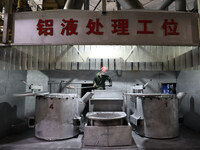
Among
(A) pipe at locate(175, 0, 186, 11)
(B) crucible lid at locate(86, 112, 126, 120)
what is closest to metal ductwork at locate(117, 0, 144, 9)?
(A) pipe at locate(175, 0, 186, 11)

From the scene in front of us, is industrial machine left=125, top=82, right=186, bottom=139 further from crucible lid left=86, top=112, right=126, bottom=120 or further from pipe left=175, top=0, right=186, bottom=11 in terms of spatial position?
pipe left=175, top=0, right=186, bottom=11

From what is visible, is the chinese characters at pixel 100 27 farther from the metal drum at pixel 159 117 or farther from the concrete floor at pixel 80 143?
the concrete floor at pixel 80 143

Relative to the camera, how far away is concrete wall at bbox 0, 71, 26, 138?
5.88 m

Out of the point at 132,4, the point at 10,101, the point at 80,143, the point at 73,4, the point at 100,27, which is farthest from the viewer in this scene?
the point at 10,101

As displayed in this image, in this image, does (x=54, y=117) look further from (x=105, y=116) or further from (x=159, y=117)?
(x=159, y=117)

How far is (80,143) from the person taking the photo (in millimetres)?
5367

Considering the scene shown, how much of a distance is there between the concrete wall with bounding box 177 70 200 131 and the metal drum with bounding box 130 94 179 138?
1586mm

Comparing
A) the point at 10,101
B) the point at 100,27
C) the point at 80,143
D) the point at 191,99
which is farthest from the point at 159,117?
the point at 10,101

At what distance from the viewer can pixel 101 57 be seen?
8.03 metres

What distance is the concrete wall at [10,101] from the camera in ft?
19.3

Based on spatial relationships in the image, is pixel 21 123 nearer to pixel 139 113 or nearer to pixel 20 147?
pixel 20 147

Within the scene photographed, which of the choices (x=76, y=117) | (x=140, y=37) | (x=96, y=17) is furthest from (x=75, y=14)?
(x=76, y=117)

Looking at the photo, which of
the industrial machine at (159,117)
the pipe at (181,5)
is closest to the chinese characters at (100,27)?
the pipe at (181,5)

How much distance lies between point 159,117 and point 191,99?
8.91 feet
